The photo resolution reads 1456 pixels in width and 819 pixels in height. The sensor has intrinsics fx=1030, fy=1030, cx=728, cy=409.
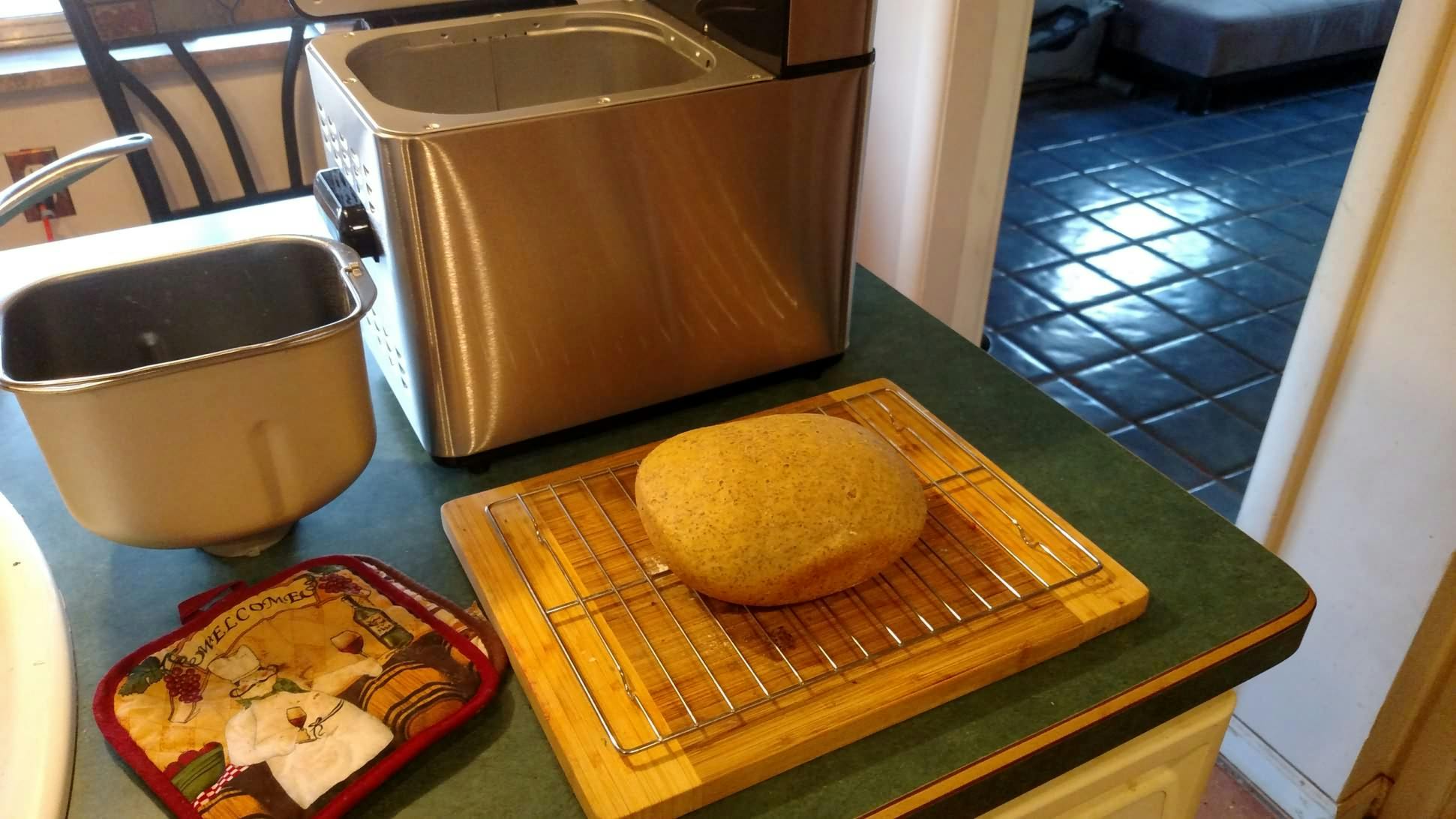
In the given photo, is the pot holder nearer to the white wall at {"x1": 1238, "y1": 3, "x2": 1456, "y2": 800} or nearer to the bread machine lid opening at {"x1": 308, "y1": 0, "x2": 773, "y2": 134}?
the bread machine lid opening at {"x1": 308, "y1": 0, "x2": 773, "y2": 134}

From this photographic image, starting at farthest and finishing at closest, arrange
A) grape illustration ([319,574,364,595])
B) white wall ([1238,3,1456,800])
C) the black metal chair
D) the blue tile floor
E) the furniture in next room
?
the furniture in next room → the blue tile floor → the black metal chair → white wall ([1238,3,1456,800]) → grape illustration ([319,574,364,595])

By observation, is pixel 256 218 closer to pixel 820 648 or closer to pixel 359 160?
pixel 359 160

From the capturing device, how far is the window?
5.10ft

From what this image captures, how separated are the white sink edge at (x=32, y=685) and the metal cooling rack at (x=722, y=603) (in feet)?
0.80

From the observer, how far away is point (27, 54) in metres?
1.56

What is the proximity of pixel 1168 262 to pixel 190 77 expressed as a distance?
212 cm

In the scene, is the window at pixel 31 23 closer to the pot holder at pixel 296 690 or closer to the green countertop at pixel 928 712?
the green countertop at pixel 928 712

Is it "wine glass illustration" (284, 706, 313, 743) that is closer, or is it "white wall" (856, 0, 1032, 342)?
"wine glass illustration" (284, 706, 313, 743)

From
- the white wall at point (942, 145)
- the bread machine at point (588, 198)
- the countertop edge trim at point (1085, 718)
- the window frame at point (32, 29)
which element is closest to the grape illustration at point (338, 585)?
the bread machine at point (588, 198)

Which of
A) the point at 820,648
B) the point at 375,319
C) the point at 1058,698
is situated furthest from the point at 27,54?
the point at 1058,698

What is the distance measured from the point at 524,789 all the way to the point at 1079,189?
2.72m

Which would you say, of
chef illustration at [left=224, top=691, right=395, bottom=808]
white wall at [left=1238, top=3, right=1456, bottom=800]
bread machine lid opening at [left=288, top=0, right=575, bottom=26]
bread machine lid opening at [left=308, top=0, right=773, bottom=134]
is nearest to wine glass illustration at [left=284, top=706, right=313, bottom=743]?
chef illustration at [left=224, top=691, right=395, bottom=808]

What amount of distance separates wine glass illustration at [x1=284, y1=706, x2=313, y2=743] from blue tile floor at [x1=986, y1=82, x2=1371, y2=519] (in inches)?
58.9

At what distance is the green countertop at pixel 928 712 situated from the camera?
20.4 inches
